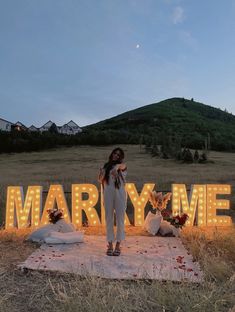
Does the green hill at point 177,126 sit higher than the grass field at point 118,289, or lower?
higher

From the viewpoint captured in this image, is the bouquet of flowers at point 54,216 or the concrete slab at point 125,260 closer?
the concrete slab at point 125,260

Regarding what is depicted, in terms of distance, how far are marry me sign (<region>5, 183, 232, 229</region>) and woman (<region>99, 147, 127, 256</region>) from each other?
232 centimetres

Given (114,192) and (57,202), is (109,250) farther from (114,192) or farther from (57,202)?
(57,202)

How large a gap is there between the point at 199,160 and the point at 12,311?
31083 millimetres

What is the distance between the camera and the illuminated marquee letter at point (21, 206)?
9648mm

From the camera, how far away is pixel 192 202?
33.0 ft

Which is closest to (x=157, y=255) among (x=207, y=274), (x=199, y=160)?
(x=207, y=274)

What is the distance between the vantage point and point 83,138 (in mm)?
54250

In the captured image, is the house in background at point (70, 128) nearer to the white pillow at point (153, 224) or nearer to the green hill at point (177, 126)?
the green hill at point (177, 126)

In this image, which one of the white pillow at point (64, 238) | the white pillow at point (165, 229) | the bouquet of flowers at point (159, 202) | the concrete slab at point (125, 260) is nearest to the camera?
the concrete slab at point (125, 260)

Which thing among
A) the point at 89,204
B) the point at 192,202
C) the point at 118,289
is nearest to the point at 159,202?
the point at 192,202

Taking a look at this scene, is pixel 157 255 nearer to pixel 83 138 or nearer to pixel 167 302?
pixel 167 302

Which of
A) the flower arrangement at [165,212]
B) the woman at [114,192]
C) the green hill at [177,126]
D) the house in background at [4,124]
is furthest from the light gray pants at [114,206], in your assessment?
the house in background at [4,124]

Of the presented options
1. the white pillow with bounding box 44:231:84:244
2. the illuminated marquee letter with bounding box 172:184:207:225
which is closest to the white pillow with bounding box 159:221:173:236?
the illuminated marquee letter with bounding box 172:184:207:225
